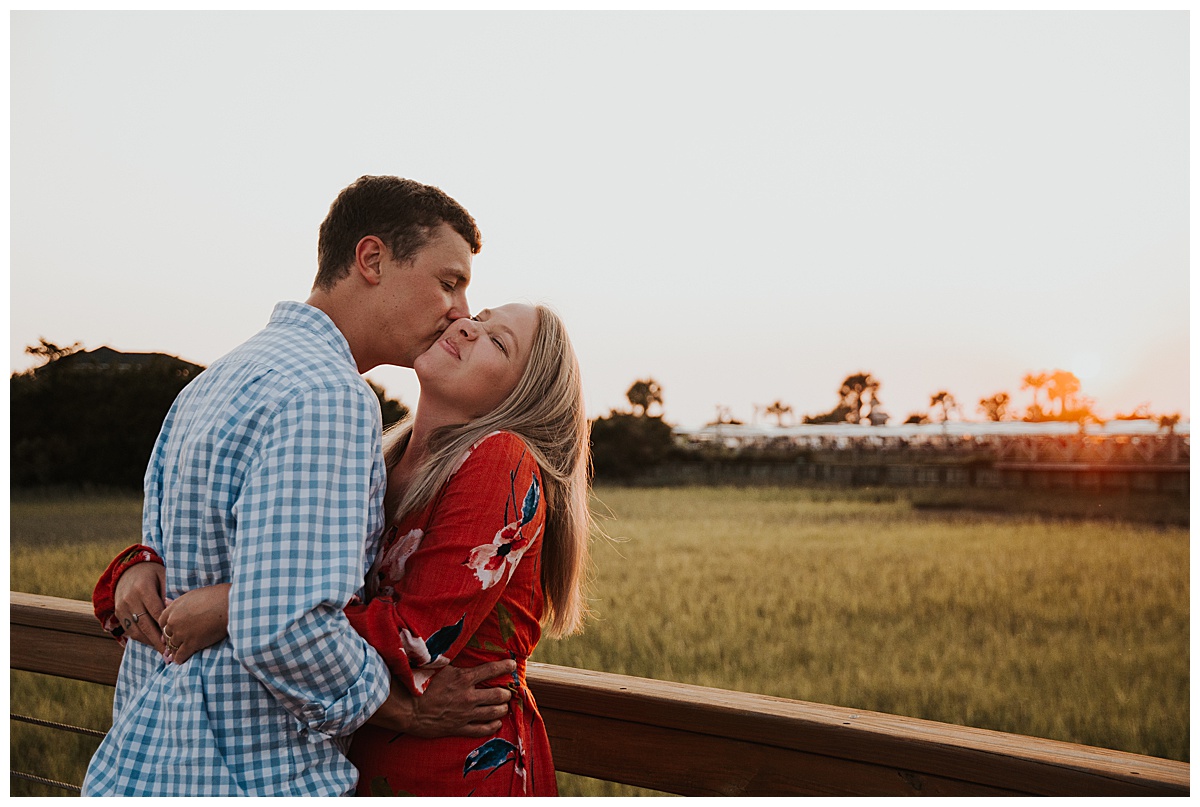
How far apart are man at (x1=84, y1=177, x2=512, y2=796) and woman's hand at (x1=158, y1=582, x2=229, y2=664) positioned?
31mm

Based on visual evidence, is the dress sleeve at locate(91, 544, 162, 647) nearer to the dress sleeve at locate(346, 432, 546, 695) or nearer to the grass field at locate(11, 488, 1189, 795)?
the dress sleeve at locate(346, 432, 546, 695)

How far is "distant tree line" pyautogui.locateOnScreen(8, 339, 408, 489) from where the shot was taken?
25.9 ft

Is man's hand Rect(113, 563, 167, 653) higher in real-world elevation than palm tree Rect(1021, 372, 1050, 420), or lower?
lower

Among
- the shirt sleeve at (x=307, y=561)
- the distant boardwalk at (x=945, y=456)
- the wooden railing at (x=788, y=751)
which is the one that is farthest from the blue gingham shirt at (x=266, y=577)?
the distant boardwalk at (x=945, y=456)

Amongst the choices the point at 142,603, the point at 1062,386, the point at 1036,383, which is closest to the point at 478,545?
the point at 142,603

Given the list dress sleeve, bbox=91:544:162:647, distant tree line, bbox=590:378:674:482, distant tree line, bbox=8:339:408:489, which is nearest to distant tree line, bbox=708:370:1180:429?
distant tree line, bbox=590:378:674:482

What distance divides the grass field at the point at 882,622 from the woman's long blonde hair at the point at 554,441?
2067 mm

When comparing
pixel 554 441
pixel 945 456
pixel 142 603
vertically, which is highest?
pixel 554 441

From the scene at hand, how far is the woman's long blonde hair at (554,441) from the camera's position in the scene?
5.52 feet

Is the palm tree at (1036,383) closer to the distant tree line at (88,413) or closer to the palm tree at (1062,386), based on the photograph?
the palm tree at (1062,386)

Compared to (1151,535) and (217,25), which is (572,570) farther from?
(1151,535)

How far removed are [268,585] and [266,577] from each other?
0.01m

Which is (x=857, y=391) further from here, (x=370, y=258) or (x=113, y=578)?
(x=113, y=578)

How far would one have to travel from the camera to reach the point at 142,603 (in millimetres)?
1440
